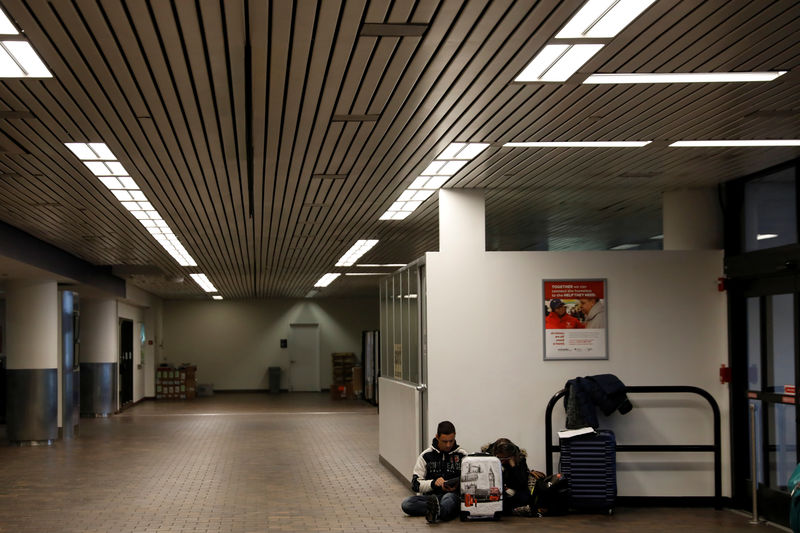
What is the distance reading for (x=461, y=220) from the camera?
376 inches

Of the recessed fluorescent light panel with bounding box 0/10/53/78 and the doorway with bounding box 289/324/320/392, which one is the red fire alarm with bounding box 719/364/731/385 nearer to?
the recessed fluorescent light panel with bounding box 0/10/53/78

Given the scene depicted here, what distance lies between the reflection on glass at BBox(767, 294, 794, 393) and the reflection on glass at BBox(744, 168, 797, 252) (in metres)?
0.54

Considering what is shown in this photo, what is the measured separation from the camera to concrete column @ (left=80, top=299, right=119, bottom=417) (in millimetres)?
21391

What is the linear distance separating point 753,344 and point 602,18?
544 centimetres

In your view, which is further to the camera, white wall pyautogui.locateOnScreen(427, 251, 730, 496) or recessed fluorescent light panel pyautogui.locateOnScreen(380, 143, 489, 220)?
white wall pyautogui.locateOnScreen(427, 251, 730, 496)

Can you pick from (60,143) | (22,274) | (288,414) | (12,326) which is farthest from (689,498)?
(288,414)

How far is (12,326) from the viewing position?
15.4 metres

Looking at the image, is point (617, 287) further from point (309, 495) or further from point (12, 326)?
point (12, 326)

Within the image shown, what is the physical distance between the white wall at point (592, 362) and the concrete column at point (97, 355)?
14178 mm

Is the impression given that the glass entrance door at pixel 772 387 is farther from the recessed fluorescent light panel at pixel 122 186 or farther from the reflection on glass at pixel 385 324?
the recessed fluorescent light panel at pixel 122 186

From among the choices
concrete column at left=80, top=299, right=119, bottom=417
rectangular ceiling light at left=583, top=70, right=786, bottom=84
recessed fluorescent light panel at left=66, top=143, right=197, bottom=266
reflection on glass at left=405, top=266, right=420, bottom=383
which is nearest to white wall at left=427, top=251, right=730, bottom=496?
reflection on glass at left=405, top=266, right=420, bottom=383

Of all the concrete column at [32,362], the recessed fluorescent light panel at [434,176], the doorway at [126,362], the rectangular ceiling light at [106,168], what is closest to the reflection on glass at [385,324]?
the recessed fluorescent light panel at [434,176]

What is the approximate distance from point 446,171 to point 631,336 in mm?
2542

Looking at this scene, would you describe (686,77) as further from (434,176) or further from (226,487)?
(226,487)
